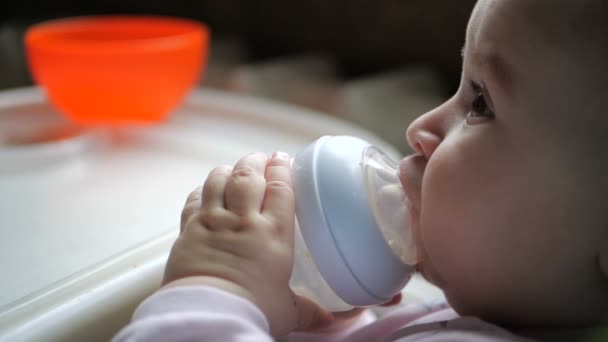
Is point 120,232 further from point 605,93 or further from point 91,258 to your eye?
point 605,93

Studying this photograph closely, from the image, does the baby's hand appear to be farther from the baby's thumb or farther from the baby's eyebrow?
the baby's eyebrow

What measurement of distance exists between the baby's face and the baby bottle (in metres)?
0.02

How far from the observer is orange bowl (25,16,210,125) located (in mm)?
771

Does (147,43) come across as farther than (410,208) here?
Yes

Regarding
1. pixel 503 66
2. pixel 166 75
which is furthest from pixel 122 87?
pixel 503 66

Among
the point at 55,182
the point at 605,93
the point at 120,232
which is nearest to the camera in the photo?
the point at 605,93

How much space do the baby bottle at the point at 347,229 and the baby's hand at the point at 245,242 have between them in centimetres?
2

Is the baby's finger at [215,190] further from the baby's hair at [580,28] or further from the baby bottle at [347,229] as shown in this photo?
the baby's hair at [580,28]

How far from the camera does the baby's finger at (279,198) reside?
45 centimetres

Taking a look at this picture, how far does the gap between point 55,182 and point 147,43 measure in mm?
203

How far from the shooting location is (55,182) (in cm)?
70

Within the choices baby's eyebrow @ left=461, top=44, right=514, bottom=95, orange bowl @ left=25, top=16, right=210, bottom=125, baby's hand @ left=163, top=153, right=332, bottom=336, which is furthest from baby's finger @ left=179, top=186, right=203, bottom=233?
orange bowl @ left=25, top=16, right=210, bottom=125

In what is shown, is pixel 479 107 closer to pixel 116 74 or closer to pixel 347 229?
pixel 347 229

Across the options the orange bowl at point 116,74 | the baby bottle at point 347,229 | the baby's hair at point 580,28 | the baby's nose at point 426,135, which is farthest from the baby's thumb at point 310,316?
the orange bowl at point 116,74
